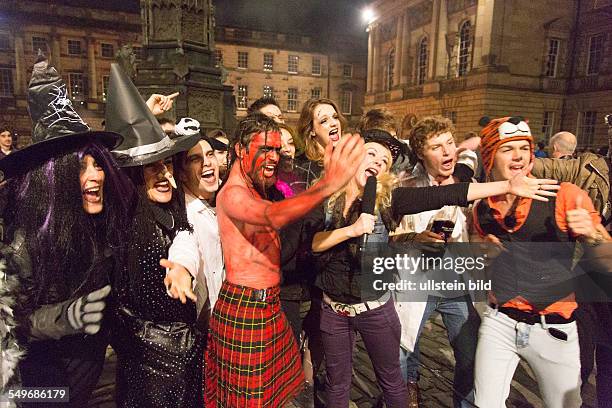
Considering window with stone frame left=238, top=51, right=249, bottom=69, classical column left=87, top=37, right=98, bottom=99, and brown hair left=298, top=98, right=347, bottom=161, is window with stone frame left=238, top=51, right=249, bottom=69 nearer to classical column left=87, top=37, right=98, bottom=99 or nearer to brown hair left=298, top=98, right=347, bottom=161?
classical column left=87, top=37, right=98, bottom=99

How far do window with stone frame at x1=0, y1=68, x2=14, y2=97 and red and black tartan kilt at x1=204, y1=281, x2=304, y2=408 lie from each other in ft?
160

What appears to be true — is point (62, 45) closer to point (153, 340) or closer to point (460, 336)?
point (153, 340)

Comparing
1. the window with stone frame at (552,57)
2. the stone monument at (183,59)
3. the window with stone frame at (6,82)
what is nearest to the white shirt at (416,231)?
the stone monument at (183,59)

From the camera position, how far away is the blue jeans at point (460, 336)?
9.68 ft

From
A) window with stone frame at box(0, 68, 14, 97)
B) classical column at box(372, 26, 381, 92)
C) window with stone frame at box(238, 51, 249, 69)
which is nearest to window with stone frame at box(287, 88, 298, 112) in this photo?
window with stone frame at box(238, 51, 249, 69)

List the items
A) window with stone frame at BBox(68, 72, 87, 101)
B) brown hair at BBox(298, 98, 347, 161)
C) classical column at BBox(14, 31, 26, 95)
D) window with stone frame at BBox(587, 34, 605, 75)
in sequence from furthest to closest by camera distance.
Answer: window with stone frame at BBox(68, 72, 87, 101) < classical column at BBox(14, 31, 26, 95) < window with stone frame at BBox(587, 34, 605, 75) < brown hair at BBox(298, 98, 347, 161)

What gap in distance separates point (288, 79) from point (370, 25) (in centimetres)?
1218

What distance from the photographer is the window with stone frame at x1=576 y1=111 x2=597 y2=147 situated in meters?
27.8

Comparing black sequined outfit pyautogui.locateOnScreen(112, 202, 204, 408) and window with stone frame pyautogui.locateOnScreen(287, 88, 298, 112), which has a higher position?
window with stone frame pyautogui.locateOnScreen(287, 88, 298, 112)

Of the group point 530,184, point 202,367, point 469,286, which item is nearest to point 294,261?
point 202,367

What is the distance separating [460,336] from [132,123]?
3.02m

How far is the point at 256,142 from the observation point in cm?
234

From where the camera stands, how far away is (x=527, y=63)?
28.2 metres

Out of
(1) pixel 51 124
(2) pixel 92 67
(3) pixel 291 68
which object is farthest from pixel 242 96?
(1) pixel 51 124
